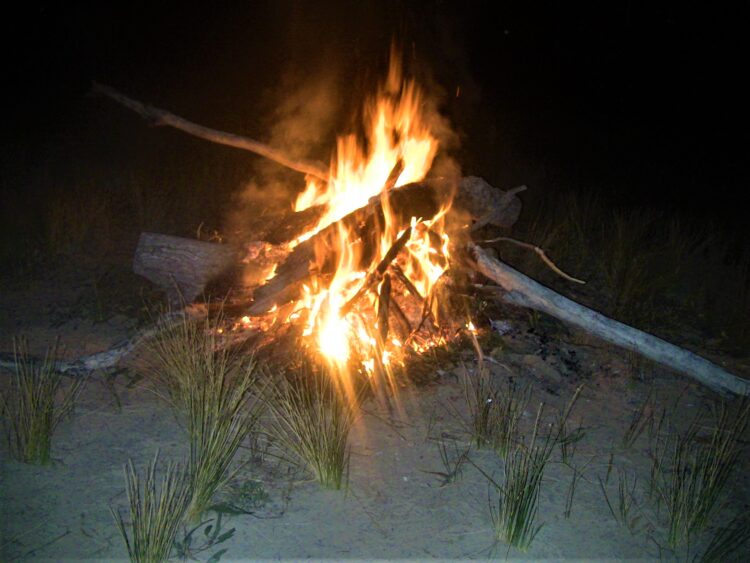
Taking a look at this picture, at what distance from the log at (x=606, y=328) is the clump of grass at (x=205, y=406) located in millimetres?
1917

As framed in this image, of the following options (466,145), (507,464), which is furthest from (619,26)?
(507,464)

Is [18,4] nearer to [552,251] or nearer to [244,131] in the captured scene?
[244,131]

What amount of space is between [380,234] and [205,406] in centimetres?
211

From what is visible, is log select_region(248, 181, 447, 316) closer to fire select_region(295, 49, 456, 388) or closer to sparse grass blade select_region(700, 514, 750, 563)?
fire select_region(295, 49, 456, 388)

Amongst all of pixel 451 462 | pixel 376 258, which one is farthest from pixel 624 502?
pixel 376 258

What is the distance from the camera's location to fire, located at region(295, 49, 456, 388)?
14.9 ft

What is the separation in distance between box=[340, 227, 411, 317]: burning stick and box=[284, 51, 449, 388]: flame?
2 cm

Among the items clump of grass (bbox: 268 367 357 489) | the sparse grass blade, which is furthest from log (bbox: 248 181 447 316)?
the sparse grass blade

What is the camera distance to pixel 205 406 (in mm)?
3203

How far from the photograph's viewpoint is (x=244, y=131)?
30.6ft

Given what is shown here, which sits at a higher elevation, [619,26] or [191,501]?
[619,26]

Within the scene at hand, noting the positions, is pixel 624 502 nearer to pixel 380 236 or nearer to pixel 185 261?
pixel 380 236

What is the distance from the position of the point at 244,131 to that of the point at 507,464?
7.32 meters

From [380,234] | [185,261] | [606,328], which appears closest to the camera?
[606,328]
